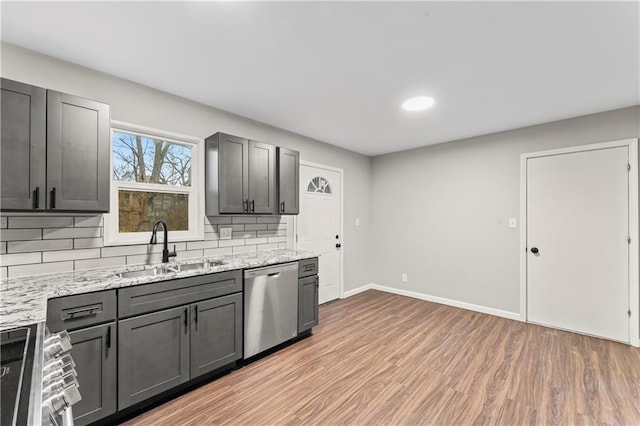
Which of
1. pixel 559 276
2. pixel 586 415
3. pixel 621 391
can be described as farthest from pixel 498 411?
pixel 559 276

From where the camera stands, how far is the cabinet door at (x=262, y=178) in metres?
3.04

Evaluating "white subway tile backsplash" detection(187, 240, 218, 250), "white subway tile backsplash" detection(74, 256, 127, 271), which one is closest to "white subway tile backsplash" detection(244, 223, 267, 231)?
"white subway tile backsplash" detection(187, 240, 218, 250)

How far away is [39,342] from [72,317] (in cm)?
80

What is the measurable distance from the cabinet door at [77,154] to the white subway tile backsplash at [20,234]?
34 centimetres

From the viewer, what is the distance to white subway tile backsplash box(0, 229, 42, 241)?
6.22ft

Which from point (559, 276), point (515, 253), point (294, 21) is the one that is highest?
point (294, 21)

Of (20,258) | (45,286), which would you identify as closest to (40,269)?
(20,258)

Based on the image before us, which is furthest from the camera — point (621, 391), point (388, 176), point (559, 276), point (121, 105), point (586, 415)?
point (388, 176)

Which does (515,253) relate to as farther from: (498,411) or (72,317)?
(72,317)

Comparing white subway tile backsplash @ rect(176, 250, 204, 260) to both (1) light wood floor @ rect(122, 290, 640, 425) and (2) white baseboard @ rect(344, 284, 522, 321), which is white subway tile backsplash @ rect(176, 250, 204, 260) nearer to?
(1) light wood floor @ rect(122, 290, 640, 425)

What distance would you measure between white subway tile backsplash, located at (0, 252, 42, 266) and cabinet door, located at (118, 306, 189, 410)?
0.83 meters

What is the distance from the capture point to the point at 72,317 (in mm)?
1666

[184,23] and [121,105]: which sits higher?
[184,23]

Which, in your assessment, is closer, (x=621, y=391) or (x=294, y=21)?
(x=294, y=21)
